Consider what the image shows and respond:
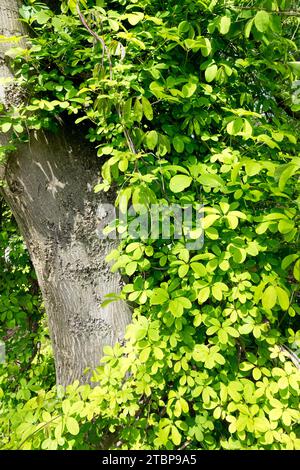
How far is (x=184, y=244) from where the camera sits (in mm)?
1119

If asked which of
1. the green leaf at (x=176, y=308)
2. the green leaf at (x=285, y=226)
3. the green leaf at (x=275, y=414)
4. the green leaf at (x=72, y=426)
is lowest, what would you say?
the green leaf at (x=275, y=414)

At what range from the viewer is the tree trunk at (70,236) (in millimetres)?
1334

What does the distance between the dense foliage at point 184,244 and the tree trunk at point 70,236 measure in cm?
15

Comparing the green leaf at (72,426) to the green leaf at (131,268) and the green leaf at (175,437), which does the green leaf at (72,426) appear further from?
the green leaf at (131,268)

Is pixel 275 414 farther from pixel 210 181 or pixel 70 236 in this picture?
pixel 70 236

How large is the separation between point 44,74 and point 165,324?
1.10 metres

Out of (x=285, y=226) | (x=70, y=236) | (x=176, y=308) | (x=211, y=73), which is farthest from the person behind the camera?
(x=70, y=236)

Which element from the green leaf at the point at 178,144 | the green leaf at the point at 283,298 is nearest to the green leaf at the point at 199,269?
the green leaf at the point at 283,298

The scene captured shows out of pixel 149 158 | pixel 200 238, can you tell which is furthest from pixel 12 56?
pixel 200 238

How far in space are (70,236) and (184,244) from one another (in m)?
0.55

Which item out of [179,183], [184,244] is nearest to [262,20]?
[179,183]

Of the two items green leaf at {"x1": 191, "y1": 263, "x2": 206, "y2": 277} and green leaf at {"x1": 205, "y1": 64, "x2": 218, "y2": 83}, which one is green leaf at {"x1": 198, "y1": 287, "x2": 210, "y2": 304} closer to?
green leaf at {"x1": 191, "y1": 263, "x2": 206, "y2": 277}

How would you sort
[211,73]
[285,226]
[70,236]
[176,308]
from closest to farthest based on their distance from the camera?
[285,226]
[176,308]
[211,73]
[70,236]

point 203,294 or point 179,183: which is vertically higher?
point 179,183
